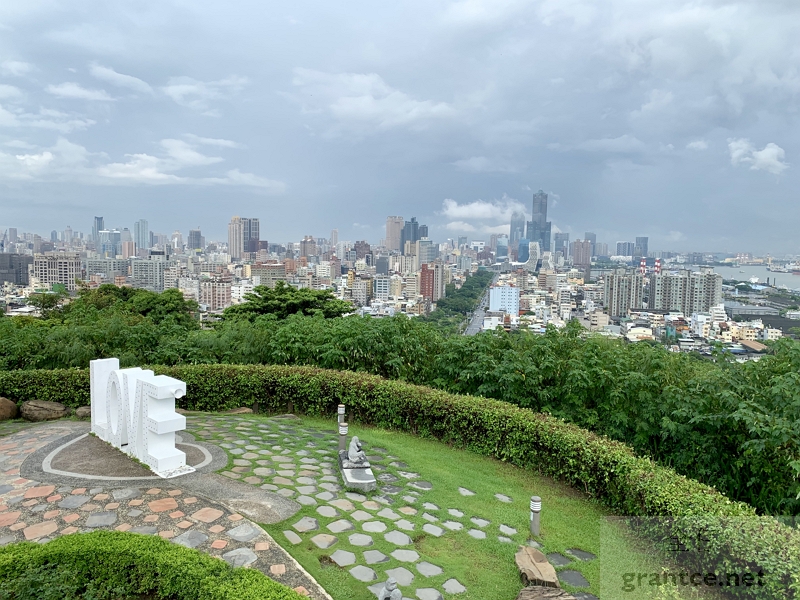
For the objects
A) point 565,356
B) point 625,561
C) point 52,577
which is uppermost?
point 565,356

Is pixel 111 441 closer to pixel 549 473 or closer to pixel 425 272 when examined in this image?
pixel 549 473

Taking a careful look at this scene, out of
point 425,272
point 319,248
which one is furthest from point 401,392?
point 319,248

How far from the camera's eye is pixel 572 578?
4.01 metres

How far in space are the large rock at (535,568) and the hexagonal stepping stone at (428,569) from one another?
0.61 m

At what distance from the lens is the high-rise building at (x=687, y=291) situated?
42.3 m

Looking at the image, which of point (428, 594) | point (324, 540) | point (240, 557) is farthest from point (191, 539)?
point (428, 594)

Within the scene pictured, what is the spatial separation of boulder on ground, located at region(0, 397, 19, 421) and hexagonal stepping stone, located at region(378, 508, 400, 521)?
6.46m

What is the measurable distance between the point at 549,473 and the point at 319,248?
190m

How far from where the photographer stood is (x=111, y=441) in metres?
6.19

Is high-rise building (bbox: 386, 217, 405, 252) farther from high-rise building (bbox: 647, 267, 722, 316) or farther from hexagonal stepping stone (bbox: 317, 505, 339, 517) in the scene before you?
hexagonal stepping stone (bbox: 317, 505, 339, 517)

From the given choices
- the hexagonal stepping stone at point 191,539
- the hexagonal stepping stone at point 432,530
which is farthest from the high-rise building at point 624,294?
the hexagonal stepping stone at point 191,539

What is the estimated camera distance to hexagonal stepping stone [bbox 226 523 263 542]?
4.07m

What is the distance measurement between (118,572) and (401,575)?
1.95 meters

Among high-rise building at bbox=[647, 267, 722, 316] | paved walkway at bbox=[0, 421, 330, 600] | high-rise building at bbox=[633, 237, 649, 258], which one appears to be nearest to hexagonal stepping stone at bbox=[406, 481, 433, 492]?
paved walkway at bbox=[0, 421, 330, 600]
